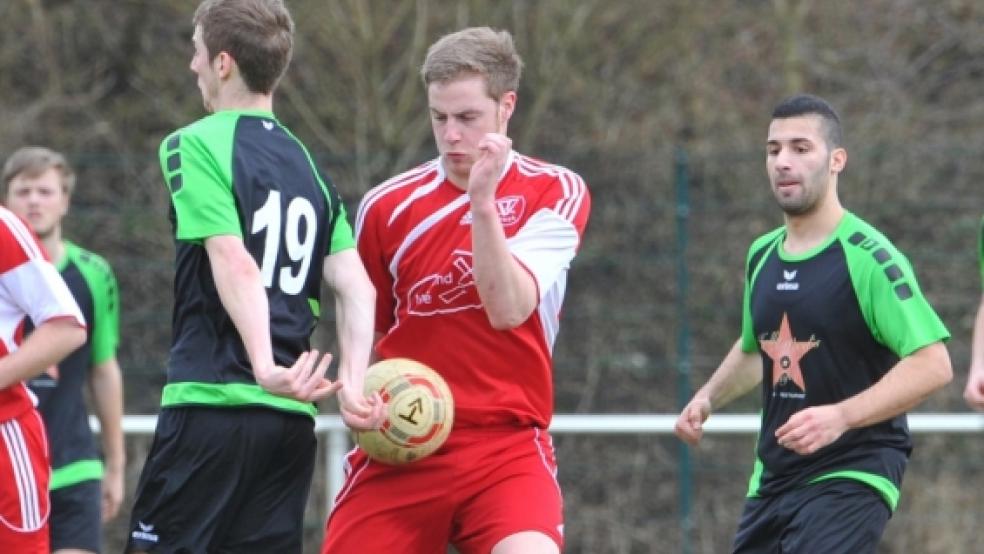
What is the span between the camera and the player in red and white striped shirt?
5559mm

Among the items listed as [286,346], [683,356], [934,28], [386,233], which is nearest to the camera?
[286,346]

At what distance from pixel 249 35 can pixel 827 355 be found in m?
2.25

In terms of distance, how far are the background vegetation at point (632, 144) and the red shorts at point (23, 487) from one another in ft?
16.9

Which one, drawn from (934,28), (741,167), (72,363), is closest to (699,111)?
(934,28)

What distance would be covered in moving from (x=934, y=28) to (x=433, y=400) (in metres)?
10.1

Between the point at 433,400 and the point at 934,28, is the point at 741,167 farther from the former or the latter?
the point at 433,400

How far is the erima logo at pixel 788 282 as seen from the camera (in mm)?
6023

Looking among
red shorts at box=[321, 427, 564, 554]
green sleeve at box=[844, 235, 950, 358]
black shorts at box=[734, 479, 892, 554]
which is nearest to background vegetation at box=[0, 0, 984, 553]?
green sleeve at box=[844, 235, 950, 358]

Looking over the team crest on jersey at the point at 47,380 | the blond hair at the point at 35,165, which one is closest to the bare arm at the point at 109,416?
the team crest on jersey at the point at 47,380

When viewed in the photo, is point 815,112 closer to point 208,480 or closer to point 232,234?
point 232,234

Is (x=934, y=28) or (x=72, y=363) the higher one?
(x=934, y=28)

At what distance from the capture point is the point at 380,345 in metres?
5.82

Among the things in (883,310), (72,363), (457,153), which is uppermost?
(457,153)

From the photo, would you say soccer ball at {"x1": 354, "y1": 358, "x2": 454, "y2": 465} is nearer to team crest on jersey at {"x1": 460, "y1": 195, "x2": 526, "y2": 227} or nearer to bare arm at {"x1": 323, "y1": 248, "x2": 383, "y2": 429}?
bare arm at {"x1": 323, "y1": 248, "x2": 383, "y2": 429}
